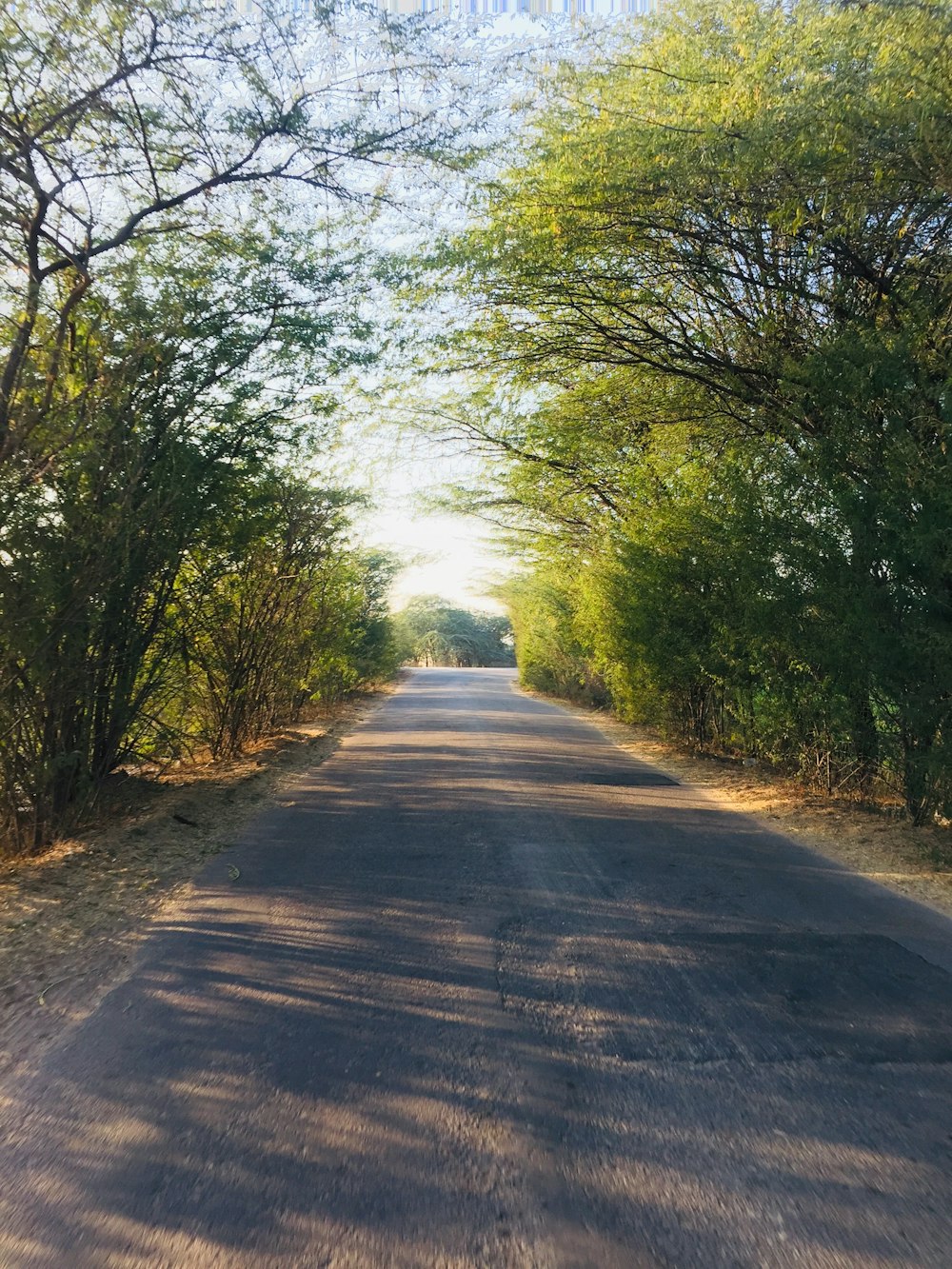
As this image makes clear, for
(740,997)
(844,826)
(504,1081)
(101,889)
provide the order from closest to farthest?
(504,1081)
(740,997)
(101,889)
(844,826)

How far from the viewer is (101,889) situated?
5578mm

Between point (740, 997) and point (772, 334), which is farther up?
point (772, 334)

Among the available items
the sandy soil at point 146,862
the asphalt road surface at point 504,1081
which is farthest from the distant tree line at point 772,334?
the asphalt road surface at point 504,1081

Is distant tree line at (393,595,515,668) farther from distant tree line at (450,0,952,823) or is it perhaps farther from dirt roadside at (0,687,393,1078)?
dirt roadside at (0,687,393,1078)

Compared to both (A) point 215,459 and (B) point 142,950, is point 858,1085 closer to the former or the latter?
(B) point 142,950

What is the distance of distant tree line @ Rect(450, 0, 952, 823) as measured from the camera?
248 inches

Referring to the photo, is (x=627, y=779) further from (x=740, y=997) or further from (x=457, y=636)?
(x=457, y=636)

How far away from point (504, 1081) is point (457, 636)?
232 feet

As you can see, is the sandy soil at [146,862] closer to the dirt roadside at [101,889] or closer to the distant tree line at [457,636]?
Result: the dirt roadside at [101,889]

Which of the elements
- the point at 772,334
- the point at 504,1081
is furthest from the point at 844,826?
the point at 504,1081

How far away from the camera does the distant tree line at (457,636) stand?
211 ft

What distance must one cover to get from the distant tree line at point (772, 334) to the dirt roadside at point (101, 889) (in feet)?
17.2

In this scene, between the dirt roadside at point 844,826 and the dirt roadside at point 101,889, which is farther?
the dirt roadside at point 844,826

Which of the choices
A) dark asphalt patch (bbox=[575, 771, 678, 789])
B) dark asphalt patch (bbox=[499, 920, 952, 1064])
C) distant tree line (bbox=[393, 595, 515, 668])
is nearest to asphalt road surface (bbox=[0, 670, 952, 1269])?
dark asphalt patch (bbox=[499, 920, 952, 1064])
